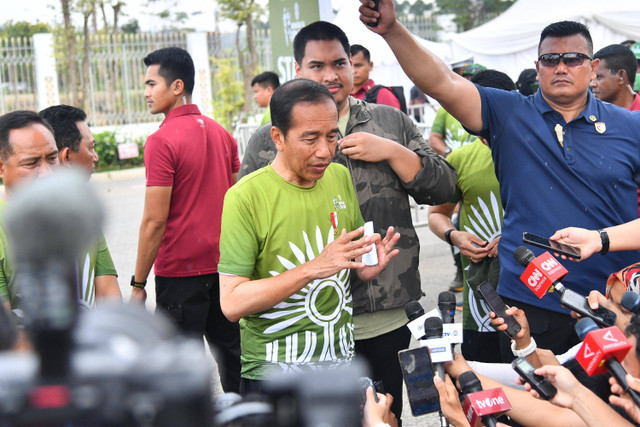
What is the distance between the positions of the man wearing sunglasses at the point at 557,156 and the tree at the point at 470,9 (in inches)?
1121

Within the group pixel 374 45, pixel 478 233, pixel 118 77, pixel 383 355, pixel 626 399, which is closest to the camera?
pixel 626 399

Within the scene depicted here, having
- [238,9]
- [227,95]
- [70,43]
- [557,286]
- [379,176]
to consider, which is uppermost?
[238,9]

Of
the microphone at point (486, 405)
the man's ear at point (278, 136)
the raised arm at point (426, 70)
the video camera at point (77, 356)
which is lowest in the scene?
the microphone at point (486, 405)

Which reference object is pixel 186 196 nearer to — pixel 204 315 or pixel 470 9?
pixel 204 315

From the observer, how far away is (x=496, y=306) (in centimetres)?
267

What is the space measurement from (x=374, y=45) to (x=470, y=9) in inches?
744

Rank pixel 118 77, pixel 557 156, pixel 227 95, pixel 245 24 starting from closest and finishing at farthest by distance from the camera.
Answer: pixel 557 156 → pixel 118 77 → pixel 227 95 → pixel 245 24

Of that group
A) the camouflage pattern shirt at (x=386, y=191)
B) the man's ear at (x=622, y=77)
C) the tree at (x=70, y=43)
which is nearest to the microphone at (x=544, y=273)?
the camouflage pattern shirt at (x=386, y=191)

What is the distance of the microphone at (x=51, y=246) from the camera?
2.10ft

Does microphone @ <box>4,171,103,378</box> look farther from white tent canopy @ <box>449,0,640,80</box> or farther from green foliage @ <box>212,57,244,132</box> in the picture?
green foliage @ <box>212,57,244,132</box>

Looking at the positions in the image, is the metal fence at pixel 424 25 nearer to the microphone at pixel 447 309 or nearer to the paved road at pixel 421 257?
the paved road at pixel 421 257

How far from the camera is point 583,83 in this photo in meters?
3.02

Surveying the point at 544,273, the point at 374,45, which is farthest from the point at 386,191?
the point at 374,45

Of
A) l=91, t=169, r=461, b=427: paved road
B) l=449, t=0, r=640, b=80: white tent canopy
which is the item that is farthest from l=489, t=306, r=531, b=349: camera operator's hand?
l=449, t=0, r=640, b=80: white tent canopy
